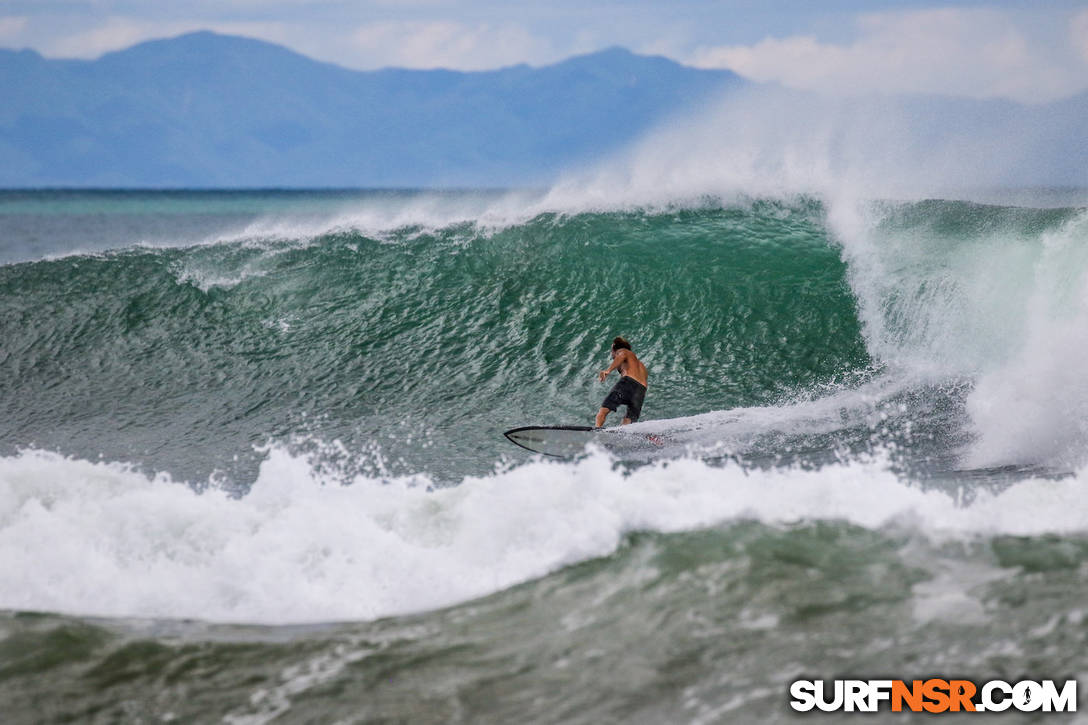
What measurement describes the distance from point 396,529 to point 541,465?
97 centimetres

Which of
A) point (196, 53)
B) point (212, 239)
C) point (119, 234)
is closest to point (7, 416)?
point (212, 239)

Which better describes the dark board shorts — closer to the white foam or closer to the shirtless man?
the shirtless man

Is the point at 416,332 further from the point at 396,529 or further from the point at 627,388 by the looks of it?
the point at 396,529

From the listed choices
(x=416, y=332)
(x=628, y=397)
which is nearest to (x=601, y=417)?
(x=628, y=397)

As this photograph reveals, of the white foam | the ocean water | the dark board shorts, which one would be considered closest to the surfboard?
the ocean water

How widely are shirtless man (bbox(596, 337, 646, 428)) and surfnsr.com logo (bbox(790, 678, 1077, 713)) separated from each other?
5.40 m

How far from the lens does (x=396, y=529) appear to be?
586 centimetres

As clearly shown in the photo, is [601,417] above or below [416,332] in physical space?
below

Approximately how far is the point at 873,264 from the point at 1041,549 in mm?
8262

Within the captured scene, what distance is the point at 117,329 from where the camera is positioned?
12852 mm

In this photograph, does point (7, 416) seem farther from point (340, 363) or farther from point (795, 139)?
point (795, 139)

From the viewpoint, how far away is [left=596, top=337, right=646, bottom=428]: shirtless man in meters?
9.40

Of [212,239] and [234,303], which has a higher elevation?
[212,239]

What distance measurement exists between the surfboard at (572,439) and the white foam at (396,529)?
2528 millimetres
